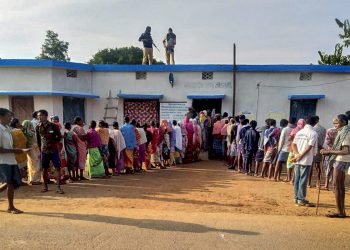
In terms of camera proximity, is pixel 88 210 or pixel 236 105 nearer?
pixel 88 210

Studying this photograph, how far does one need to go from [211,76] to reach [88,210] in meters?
9.81

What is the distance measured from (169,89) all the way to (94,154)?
6404mm

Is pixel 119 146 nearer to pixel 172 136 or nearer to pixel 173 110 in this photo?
pixel 172 136

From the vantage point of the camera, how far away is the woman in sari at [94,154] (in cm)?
Result: 857

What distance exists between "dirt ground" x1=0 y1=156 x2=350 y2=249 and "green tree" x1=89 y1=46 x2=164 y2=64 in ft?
122

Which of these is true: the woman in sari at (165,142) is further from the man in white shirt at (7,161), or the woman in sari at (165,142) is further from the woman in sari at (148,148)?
the man in white shirt at (7,161)

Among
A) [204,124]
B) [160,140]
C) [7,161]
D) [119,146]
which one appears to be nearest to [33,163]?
[119,146]

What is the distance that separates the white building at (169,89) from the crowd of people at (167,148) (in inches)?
61.3

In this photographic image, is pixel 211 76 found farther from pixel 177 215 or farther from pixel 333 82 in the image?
pixel 177 215

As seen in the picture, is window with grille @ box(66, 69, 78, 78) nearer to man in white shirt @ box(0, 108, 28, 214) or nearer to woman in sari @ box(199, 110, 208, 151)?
woman in sari @ box(199, 110, 208, 151)

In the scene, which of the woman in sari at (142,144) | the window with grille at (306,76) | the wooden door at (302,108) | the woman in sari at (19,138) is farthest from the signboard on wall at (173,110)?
the woman in sari at (19,138)

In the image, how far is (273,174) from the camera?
9602 mm

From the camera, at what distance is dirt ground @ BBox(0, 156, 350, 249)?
425 cm

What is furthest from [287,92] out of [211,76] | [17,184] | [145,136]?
[17,184]
